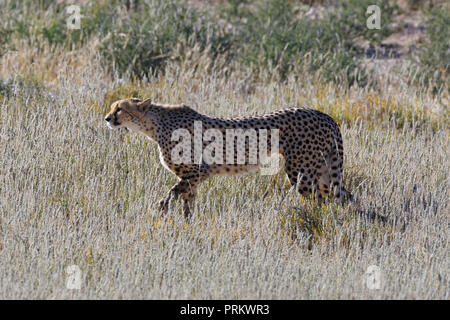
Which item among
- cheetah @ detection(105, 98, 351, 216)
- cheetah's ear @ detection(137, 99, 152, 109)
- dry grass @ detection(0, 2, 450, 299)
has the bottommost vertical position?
dry grass @ detection(0, 2, 450, 299)

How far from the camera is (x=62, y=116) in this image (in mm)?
6055

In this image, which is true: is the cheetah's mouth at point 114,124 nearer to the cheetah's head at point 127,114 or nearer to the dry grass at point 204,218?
the cheetah's head at point 127,114

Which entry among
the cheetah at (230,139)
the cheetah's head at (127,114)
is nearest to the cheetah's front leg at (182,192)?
the cheetah at (230,139)

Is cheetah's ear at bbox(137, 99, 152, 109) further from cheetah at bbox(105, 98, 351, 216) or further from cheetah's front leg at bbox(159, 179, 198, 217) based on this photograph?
cheetah's front leg at bbox(159, 179, 198, 217)

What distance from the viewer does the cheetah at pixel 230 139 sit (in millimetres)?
4984

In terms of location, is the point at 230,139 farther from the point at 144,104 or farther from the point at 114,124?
the point at 114,124

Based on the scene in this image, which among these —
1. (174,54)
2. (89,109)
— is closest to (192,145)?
(89,109)

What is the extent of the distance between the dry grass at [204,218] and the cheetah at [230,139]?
0.17 m

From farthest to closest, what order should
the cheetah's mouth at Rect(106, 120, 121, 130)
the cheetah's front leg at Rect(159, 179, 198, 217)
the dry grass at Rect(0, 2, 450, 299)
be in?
1. the cheetah's mouth at Rect(106, 120, 121, 130)
2. the cheetah's front leg at Rect(159, 179, 198, 217)
3. the dry grass at Rect(0, 2, 450, 299)

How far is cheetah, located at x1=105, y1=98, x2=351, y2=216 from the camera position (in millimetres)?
4984

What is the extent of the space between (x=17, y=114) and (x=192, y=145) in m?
1.89

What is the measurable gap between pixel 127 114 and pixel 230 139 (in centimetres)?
71

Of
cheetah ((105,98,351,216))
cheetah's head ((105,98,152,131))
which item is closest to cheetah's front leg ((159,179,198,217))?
cheetah ((105,98,351,216))
